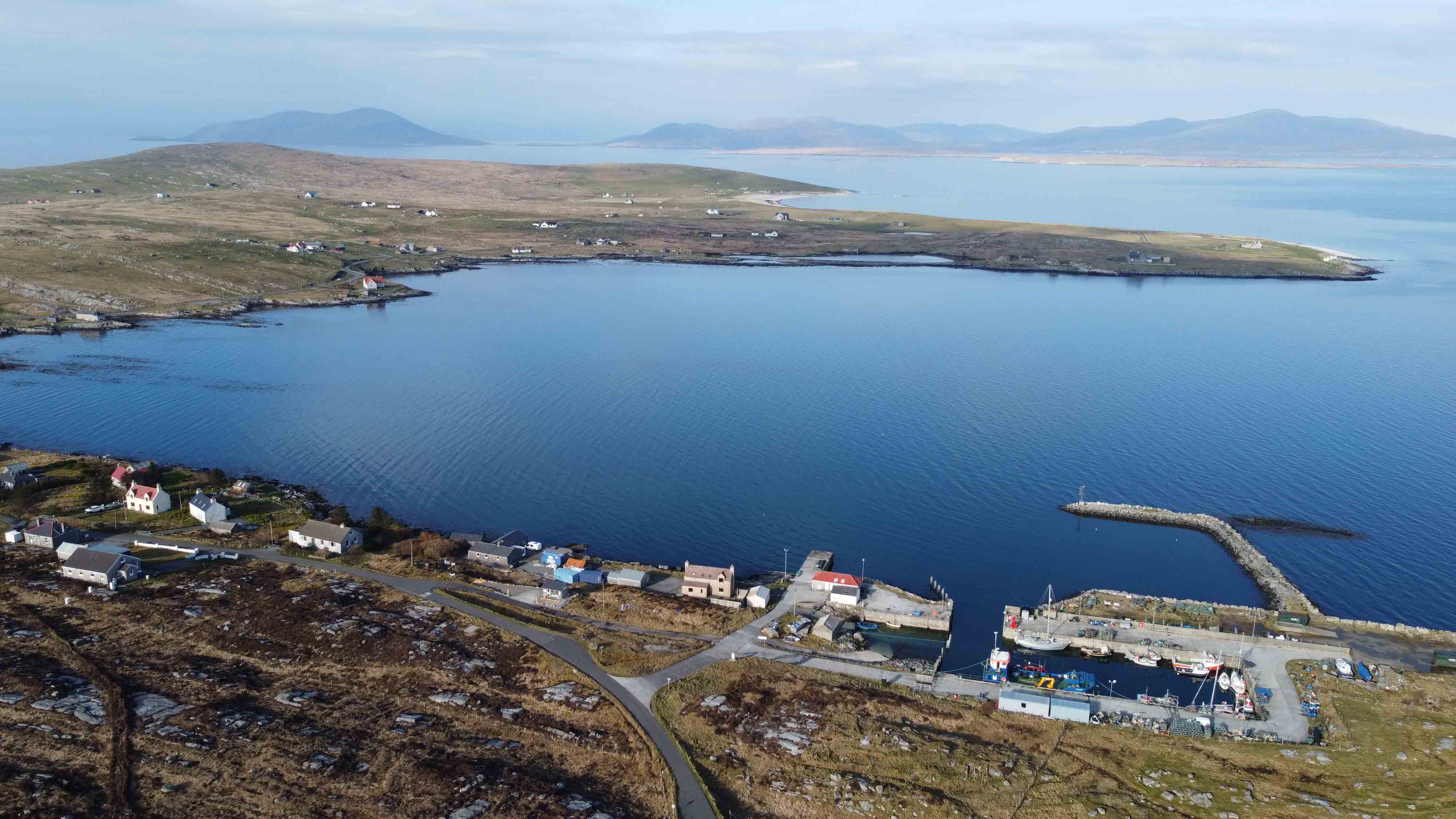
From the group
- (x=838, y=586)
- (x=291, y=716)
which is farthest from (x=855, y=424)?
(x=291, y=716)

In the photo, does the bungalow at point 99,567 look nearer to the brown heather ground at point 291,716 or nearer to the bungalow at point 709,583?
the brown heather ground at point 291,716

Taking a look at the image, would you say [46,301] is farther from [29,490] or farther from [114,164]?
[114,164]

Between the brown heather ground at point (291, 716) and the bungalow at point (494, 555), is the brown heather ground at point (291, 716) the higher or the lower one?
the lower one

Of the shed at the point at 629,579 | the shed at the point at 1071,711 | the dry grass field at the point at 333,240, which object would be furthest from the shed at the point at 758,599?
the dry grass field at the point at 333,240

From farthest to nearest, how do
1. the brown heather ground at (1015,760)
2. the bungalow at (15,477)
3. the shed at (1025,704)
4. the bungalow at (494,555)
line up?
the bungalow at (15,477), the bungalow at (494,555), the shed at (1025,704), the brown heather ground at (1015,760)

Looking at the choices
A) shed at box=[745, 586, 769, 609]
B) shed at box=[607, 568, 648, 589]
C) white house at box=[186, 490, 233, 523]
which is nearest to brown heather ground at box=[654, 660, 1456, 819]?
shed at box=[745, 586, 769, 609]

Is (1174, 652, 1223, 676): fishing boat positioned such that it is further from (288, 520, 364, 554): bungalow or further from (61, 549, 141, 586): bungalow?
(61, 549, 141, 586): bungalow

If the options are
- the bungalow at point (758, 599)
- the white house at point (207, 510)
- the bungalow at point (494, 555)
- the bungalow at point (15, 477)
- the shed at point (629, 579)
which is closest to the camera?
the bungalow at point (758, 599)
